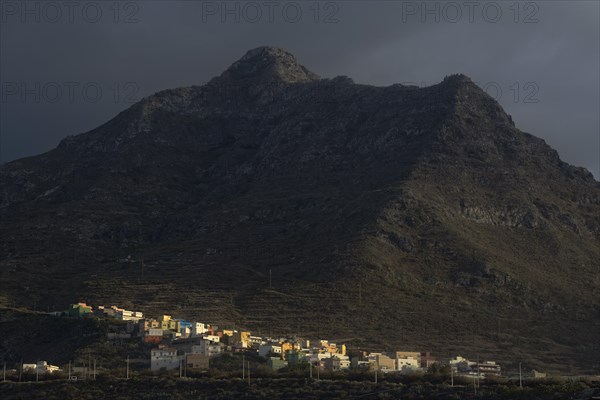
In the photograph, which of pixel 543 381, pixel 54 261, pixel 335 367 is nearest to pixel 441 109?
pixel 54 261

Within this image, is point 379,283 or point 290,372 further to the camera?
point 379,283

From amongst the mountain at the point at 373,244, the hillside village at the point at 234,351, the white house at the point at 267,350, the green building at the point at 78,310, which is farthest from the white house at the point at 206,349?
the green building at the point at 78,310

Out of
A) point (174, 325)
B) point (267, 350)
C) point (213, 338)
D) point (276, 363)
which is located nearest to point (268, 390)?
point (276, 363)

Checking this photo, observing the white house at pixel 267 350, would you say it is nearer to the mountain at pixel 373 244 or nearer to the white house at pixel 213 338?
the white house at pixel 213 338

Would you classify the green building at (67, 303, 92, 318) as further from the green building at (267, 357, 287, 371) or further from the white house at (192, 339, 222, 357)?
the green building at (267, 357, 287, 371)

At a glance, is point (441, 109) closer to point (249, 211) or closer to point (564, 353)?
point (249, 211)
